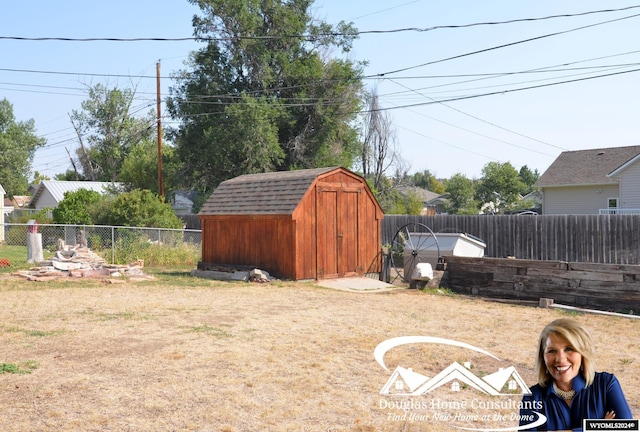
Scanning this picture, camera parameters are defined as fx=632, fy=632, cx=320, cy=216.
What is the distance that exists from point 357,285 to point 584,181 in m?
24.5

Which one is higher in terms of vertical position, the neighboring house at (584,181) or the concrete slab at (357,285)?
the neighboring house at (584,181)

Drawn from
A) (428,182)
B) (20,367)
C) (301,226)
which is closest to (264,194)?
(301,226)

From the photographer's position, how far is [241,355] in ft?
27.6

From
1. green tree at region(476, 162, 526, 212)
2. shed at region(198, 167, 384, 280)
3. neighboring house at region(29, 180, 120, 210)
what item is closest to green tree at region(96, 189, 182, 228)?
shed at region(198, 167, 384, 280)

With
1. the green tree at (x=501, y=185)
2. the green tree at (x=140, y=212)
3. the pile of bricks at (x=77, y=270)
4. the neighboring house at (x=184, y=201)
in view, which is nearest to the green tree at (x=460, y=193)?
the green tree at (x=501, y=185)

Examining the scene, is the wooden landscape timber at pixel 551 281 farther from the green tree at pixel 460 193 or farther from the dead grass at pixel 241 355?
the green tree at pixel 460 193

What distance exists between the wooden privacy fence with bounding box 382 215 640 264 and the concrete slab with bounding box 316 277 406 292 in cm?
783

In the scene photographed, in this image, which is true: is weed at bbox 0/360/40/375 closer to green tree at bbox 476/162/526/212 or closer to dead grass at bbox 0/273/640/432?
dead grass at bbox 0/273/640/432

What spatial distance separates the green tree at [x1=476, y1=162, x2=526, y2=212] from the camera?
58403 millimetres

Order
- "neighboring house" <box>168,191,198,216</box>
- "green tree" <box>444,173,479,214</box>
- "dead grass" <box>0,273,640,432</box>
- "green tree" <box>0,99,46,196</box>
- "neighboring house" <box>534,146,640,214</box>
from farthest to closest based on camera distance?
"green tree" <box>0,99,46,196</box> → "neighboring house" <box>168,191,198,216</box> → "green tree" <box>444,173,479,214</box> → "neighboring house" <box>534,146,640,214</box> → "dead grass" <box>0,273,640,432</box>

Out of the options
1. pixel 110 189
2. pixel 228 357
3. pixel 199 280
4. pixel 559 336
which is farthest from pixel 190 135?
pixel 559 336

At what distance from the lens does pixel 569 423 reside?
2.85m

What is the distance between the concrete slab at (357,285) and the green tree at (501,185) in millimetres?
41913

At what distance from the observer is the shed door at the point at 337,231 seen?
19.0 metres
